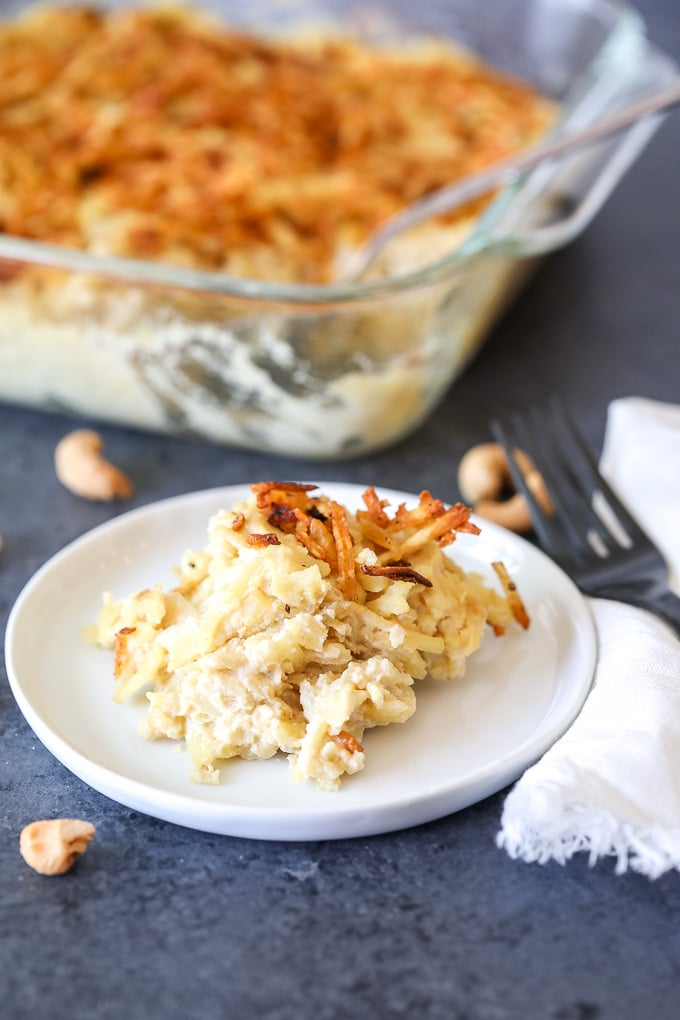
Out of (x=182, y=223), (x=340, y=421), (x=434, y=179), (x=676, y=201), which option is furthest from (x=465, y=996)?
(x=676, y=201)

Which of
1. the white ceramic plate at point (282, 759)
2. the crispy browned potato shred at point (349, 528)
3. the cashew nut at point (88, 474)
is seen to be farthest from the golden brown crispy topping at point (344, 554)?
the cashew nut at point (88, 474)

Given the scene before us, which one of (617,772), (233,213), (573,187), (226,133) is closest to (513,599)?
(617,772)

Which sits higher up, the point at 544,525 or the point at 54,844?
the point at 544,525

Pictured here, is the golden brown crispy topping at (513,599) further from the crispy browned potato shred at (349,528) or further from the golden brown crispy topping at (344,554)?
the golden brown crispy topping at (344,554)

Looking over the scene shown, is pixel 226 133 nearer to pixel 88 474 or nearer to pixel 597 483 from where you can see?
pixel 88 474

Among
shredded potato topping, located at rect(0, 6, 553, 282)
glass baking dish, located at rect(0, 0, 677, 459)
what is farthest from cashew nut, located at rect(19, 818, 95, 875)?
shredded potato topping, located at rect(0, 6, 553, 282)

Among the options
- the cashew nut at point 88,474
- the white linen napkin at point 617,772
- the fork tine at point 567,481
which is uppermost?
the white linen napkin at point 617,772

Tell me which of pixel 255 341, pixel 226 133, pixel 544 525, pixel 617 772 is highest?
pixel 617 772
